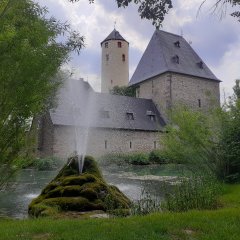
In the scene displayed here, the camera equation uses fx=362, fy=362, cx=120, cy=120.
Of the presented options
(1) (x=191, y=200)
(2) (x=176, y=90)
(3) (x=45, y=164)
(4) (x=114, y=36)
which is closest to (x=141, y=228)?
(1) (x=191, y=200)

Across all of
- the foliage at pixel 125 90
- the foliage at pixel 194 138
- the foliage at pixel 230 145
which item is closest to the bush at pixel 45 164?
the foliage at pixel 194 138

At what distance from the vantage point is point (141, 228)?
17.0ft

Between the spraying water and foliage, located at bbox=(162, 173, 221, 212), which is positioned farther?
the spraying water

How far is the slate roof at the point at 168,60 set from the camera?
4150 centimetres

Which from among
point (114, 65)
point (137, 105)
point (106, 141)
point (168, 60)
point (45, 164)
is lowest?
point (45, 164)

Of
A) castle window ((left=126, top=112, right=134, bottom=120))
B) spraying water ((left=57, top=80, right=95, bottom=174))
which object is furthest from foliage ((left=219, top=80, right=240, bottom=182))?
castle window ((left=126, top=112, right=134, bottom=120))

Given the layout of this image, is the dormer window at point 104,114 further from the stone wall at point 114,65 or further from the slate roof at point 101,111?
the stone wall at point 114,65

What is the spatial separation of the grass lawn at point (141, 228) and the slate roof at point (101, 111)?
2853cm

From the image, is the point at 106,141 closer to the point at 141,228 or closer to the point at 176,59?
the point at 176,59

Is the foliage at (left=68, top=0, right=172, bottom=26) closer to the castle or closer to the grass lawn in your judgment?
the grass lawn

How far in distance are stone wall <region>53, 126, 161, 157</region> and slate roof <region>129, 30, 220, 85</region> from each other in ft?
26.2

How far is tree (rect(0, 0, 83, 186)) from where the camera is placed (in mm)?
5398

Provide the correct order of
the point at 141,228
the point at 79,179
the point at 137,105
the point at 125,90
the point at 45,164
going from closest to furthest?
the point at 141,228, the point at 79,179, the point at 45,164, the point at 137,105, the point at 125,90

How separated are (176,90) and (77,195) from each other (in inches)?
1317
